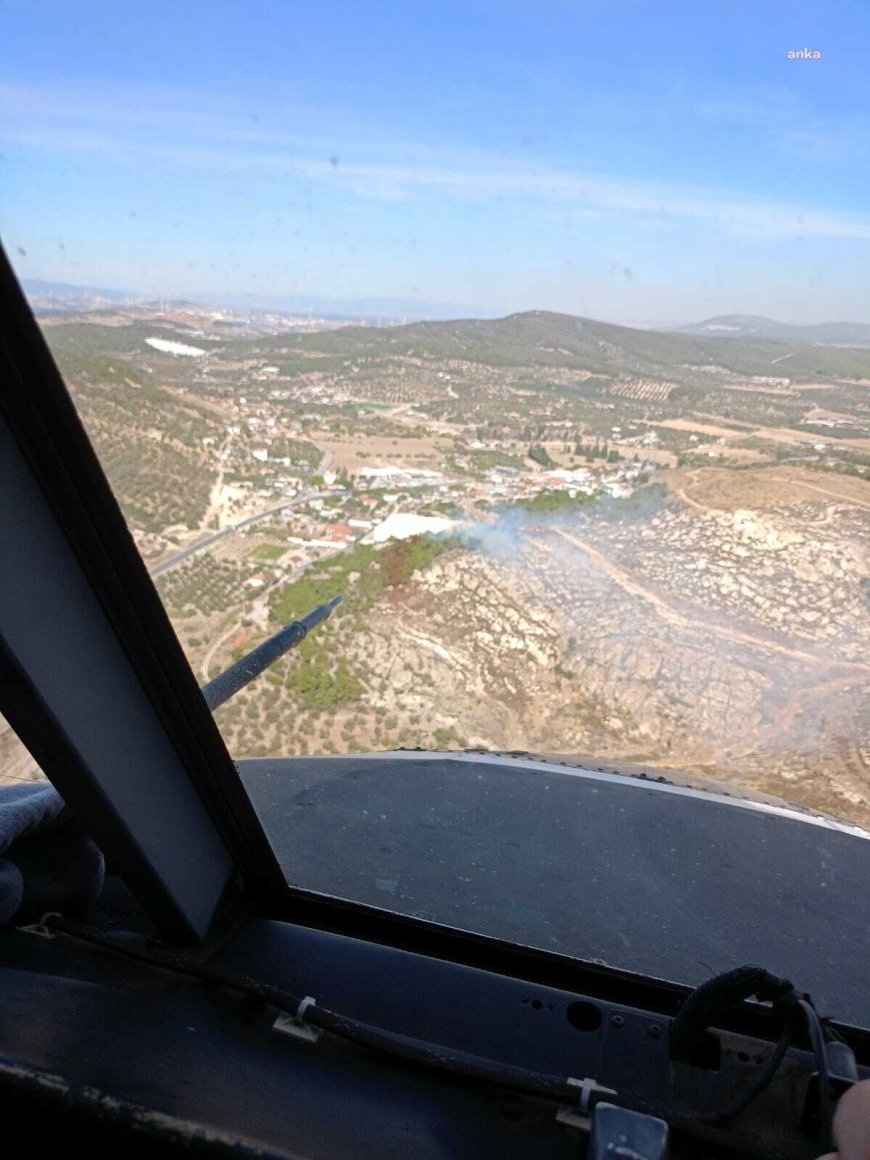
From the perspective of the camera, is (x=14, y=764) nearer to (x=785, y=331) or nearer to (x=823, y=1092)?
(x=823, y=1092)

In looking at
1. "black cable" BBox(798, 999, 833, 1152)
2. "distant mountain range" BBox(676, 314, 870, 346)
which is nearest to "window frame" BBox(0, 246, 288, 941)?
"black cable" BBox(798, 999, 833, 1152)

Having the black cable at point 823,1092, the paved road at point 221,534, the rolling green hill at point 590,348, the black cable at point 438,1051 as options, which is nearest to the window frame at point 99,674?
the black cable at point 438,1051

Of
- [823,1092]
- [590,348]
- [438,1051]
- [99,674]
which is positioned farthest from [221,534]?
[590,348]

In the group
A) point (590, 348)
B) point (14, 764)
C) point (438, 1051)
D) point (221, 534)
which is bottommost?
point (438, 1051)

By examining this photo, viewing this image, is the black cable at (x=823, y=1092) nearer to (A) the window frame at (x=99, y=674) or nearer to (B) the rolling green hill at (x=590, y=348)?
(A) the window frame at (x=99, y=674)

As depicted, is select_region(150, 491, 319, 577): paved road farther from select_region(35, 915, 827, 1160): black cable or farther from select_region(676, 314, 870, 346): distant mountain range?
select_region(676, 314, 870, 346): distant mountain range

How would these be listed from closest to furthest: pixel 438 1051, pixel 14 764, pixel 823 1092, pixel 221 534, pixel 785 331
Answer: pixel 823 1092
pixel 438 1051
pixel 14 764
pixel 221 534
pixel 785 331

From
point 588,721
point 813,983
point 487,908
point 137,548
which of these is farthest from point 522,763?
point 588,721
